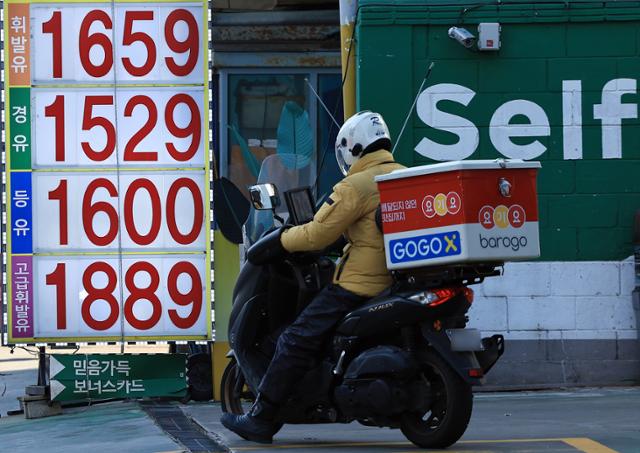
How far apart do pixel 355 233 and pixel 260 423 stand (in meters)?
1.10

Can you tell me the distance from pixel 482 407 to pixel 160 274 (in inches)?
100.0

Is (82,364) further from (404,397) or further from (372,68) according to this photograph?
(404,397)

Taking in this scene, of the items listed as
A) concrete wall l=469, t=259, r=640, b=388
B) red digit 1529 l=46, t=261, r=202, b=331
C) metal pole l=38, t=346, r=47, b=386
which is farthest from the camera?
concrete wall l=469, t=259, r=640, b=388

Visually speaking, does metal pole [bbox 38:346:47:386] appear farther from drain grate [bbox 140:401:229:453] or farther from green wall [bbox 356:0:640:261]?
green wall [bbox 356:0:640:261]

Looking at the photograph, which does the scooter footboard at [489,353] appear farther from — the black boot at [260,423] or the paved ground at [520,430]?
the black boot at [260,423]

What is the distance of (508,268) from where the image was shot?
10.6m

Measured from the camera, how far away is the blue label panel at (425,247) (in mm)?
6324

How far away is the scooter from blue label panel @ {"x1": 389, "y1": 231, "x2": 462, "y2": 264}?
10 cm

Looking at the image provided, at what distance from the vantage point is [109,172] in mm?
10000

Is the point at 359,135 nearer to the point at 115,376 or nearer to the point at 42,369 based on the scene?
the point at 115,376

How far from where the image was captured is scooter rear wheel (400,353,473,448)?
6.43 m

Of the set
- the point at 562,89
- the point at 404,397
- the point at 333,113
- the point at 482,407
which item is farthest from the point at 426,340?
the point at 333,113

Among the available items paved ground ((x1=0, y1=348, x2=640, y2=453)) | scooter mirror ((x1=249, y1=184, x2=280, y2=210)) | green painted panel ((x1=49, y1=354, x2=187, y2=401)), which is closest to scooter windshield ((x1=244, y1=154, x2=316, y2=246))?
green painted panel ((x1=49, y1=354, x2=187, y2=401))

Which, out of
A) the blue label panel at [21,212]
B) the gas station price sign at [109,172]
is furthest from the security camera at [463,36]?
the blue label panel at [21,212]
